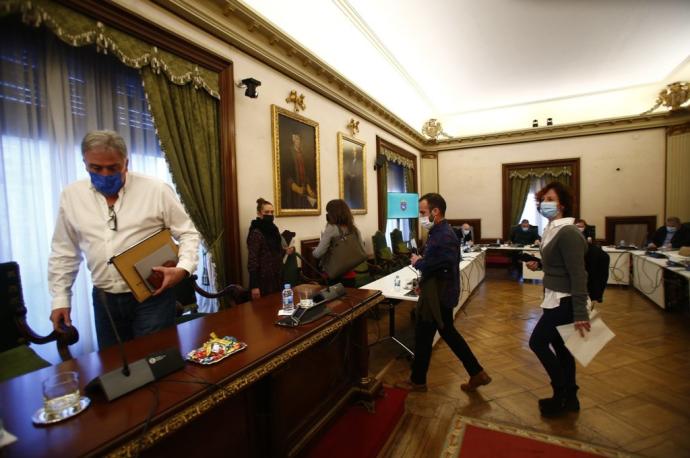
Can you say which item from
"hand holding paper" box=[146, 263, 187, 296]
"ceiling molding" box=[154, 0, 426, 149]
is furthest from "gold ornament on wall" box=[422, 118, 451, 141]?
"hand holding paper" box=[146, 263, 187, 296]

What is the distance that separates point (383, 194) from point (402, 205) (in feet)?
2.56

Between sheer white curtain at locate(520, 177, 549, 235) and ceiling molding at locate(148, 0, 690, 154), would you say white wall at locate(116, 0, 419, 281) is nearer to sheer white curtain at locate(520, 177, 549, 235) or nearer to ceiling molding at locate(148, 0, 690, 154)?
ceiling molding at locate(148, 0, 690, 154)

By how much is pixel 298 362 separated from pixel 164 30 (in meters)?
2.59

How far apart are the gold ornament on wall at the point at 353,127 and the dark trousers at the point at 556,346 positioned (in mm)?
3987

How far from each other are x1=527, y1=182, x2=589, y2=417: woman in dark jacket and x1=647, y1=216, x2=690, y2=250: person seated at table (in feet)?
16.1

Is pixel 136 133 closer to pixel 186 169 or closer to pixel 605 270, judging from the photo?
pixel 186 169

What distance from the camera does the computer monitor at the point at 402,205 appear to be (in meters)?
6.70

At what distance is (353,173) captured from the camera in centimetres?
538

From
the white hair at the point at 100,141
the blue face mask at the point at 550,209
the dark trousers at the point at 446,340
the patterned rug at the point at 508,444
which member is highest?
the white hair at the point at 100,141

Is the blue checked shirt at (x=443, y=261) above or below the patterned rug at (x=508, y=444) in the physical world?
above

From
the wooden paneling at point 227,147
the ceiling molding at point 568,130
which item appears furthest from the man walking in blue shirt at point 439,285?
the ceiling molding at point 568,130

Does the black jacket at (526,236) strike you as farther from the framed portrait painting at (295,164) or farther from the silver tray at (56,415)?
the silver tray at (56,415)

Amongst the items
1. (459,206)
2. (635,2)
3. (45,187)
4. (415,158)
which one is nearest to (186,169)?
(45,187)

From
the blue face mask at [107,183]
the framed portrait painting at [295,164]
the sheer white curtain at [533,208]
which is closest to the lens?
the blue face mask at [107,183]
